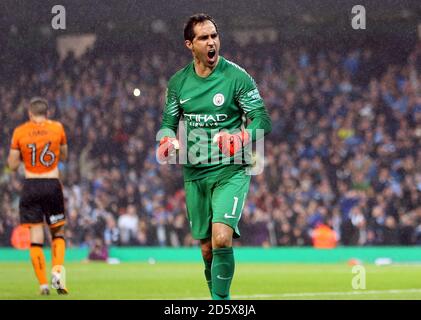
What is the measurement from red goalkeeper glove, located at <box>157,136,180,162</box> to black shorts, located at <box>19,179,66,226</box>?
310 centimetres

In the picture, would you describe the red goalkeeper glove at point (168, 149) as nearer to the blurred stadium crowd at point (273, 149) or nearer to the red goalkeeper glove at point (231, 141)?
the red goalkeeper glove at point (231, 141)

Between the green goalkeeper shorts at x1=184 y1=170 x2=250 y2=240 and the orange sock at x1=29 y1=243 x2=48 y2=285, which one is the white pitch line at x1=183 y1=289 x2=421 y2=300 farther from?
the green goalkeeper shorts at x1=184 y1=170 x2=250 y2=240

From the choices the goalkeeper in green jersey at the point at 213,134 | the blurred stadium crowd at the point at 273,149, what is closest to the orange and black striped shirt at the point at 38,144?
the goalkeeper in green jersey at the point at 213,134

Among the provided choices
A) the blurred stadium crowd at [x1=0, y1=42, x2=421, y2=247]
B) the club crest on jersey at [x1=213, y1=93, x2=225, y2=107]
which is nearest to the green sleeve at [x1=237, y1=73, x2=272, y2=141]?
the club crest on jersey at [x1=213, y1=93, x2=225, y2=107]

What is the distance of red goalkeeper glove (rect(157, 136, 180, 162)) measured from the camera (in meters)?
7.27

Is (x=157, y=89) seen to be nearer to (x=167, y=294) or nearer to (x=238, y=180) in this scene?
(x=167, y=294)

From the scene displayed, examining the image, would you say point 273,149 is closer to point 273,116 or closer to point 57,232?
point 273,116

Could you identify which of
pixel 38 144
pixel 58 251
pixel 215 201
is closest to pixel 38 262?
pixel 58 251

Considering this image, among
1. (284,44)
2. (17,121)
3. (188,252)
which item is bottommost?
(188,252)

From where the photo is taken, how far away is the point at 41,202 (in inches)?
399

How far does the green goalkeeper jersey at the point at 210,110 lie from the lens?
746cm
